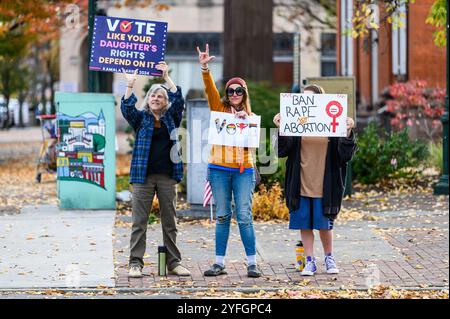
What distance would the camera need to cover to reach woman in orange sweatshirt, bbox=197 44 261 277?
9977 mm

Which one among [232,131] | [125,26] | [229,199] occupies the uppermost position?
[125,26]

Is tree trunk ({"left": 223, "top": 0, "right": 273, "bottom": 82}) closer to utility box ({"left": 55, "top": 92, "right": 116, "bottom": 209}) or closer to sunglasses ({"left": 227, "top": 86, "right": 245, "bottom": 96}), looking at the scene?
utility box ({"left": 55, "top": 92, "right": 116, "bottom": 209})

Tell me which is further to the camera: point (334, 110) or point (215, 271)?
point (334, 110)

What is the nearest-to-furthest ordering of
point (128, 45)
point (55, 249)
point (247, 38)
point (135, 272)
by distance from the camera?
1. point (135, 272)
2. point (128, 45)
3. point (55, 249)
4. point (247, 38)

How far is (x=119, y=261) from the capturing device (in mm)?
10883

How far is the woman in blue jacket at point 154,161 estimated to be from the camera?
9883 mm

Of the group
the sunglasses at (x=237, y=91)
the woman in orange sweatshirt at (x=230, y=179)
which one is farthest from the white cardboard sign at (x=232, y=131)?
the sunglasses at (x=237, y=91)

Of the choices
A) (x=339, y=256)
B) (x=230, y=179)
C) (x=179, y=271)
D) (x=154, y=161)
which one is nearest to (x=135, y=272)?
(x=179, y=271)

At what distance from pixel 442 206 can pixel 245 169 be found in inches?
244

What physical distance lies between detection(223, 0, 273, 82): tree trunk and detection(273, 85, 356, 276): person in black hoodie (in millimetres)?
14713

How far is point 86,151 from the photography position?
15102 mm

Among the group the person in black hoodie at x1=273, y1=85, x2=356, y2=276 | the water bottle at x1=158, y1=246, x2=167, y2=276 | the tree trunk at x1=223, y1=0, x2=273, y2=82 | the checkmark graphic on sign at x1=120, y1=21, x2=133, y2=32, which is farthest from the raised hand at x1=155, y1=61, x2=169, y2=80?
the tree trunk at x1=223, y1=0, x2=273, y2=82

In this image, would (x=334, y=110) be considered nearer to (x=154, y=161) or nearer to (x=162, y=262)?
(x=154, y=161)

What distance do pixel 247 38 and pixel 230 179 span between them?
15.3 meters
